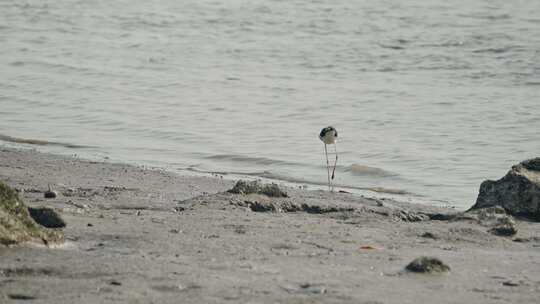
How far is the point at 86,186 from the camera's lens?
8289 millimetres

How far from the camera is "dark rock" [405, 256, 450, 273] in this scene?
5.41m

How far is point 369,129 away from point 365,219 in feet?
17.1

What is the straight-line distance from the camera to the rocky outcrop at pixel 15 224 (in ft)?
17.3

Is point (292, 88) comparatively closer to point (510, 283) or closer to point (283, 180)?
point (283, 180)

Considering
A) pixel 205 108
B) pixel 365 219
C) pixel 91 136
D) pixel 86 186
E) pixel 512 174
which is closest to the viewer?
pixel 365 219

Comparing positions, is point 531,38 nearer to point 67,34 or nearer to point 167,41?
point 167,41

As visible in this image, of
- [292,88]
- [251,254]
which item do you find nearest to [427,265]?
[251,254]

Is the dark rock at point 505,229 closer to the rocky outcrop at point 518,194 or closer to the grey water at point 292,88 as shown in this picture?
the rocky outcrop at point 518,194

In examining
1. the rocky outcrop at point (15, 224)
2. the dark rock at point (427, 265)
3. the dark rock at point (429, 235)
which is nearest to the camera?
the rocky outcrop at point (15, 224)

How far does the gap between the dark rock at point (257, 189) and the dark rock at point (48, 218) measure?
184cm

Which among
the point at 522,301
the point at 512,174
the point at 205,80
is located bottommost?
the point at 522,301

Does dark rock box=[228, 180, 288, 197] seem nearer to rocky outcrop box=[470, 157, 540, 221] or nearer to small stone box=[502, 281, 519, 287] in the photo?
rocky outcrop box=[470, 157, 540, 221]

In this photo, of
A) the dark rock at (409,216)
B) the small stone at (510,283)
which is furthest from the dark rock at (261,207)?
the small stone at (510,283)

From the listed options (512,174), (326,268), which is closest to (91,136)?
(512,174)
